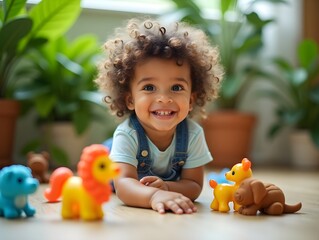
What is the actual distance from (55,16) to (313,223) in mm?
1508

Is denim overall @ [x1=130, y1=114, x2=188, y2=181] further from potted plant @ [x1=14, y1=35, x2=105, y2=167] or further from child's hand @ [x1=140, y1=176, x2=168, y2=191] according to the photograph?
potted plant @ [x1=14, y1=35, x2=105, y2=167]

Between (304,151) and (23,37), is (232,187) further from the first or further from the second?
(304,151)

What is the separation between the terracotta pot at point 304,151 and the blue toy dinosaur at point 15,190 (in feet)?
6.63

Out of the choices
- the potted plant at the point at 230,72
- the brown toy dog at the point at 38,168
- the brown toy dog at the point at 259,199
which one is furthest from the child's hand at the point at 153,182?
the potted plant at the point at 230,72

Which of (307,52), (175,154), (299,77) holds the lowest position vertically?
(175,154)

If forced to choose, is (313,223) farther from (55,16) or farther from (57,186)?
(55,16)

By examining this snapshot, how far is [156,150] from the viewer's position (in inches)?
54.6

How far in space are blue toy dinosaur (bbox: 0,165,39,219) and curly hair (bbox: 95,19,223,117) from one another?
45cm

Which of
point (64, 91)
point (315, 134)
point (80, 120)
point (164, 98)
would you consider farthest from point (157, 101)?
point (315, 134)

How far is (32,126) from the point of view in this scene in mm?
2695

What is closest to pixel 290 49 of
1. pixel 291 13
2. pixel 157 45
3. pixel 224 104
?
pixel 291 13

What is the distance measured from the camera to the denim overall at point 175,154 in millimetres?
1368

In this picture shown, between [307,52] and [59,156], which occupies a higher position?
[307,52]

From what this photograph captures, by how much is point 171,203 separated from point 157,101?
12.0 inches
